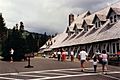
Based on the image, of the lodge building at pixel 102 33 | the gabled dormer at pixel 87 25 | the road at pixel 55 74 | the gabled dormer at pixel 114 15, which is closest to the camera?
the road at pixel 55 74

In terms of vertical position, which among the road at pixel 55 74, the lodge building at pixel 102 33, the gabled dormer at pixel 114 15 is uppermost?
the gabled dormer at pixel 114 15

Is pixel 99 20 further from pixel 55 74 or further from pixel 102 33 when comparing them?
pixel 55 74

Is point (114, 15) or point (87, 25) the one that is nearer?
point (114, 15)

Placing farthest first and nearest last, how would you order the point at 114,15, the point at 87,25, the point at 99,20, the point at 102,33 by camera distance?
the point at 87,25, the point at 99,20, the point at 114,15, the point at 102,33

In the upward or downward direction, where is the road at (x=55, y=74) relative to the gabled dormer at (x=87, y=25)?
downward

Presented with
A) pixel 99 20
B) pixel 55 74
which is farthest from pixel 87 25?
pixel 55 74

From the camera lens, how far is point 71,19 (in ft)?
256

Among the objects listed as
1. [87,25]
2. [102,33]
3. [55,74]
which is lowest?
[55,74]

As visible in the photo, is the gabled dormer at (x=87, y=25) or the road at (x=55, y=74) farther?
the gabled dormer at (x=87, y=25)

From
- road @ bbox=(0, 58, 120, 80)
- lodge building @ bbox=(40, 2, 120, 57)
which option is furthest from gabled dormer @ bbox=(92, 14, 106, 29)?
road @ bbox=(0, 58, 120, 80)

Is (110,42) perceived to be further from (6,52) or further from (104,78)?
(104,78)

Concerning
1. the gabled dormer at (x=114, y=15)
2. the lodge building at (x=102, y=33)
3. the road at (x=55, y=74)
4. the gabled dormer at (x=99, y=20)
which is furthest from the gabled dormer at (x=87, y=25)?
the road at (x=55, y=74)

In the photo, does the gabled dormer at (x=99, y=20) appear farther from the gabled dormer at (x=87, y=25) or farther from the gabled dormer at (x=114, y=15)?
the gabled dormer at (x=114, y=15)

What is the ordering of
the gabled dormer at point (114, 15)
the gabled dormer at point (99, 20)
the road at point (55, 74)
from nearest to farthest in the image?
the road at point (55, 74)
the gabled dormer at point (114, 15)
the gabled dormer at point (99, 20)
